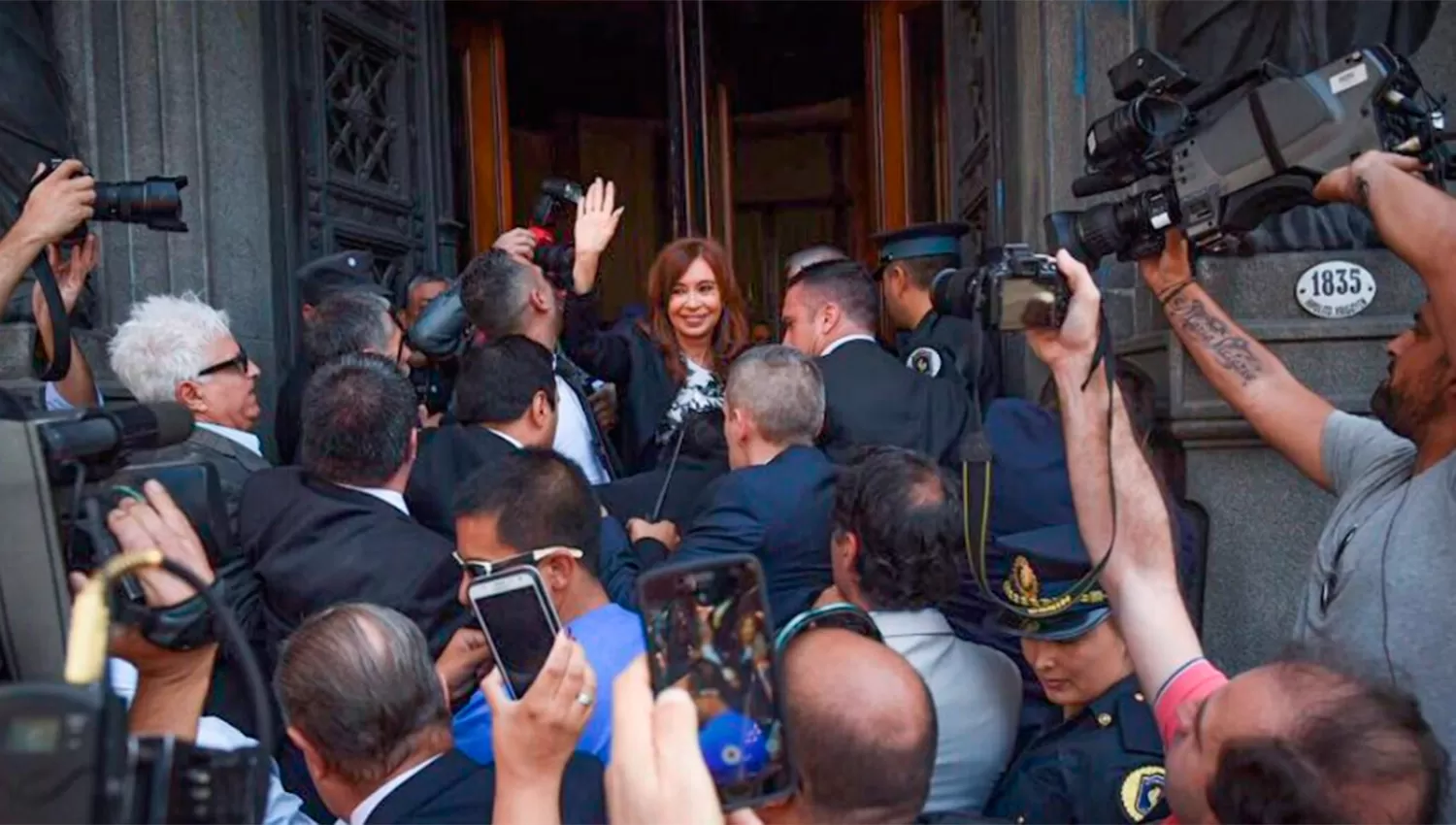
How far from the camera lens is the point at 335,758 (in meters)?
2.16

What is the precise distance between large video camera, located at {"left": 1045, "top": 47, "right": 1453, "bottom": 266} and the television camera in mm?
1847

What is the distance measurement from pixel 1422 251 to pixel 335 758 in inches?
73.3

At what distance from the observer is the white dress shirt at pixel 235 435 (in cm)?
357

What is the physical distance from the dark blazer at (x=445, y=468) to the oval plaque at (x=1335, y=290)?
2392 millimetres

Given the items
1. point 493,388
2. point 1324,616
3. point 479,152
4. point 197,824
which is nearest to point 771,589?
point 493,388

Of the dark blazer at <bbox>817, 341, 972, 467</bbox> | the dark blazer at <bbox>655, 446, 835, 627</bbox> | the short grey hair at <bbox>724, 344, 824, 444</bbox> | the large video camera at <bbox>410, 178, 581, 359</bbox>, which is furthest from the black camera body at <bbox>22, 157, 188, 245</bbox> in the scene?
the dark blazer at <bbox>817, 341, 972, 467</bbox>

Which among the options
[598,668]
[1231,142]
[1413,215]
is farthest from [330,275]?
[1413,215]

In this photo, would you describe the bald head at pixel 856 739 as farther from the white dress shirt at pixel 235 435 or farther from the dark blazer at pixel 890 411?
the white dress shirt at pixel 235 435

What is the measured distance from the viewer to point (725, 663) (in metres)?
1.51

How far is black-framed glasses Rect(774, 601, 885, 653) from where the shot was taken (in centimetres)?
193

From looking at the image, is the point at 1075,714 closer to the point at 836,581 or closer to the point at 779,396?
the point at 836,581

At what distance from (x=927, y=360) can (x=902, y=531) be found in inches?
68.0

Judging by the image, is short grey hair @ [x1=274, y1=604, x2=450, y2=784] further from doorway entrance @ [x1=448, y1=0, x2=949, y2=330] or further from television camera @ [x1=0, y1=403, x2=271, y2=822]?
doorway entrance @ [x1=448, y1=0, x2=949, y2=330]

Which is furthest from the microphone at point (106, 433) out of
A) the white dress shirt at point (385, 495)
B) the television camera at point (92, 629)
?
the white dress shirt at point (385, 495)
